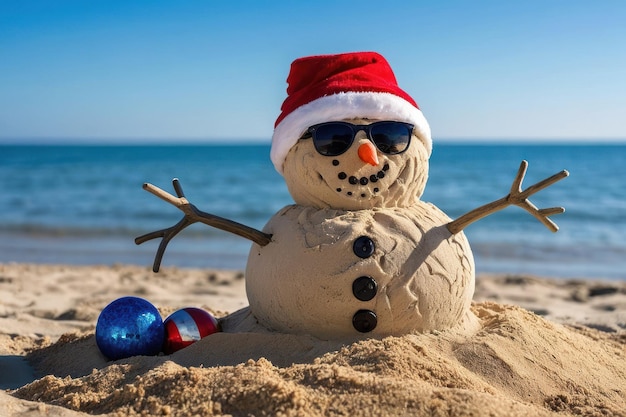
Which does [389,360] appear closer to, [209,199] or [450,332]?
[450,332]

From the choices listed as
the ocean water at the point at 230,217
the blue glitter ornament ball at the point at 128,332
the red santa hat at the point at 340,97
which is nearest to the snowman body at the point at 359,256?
the red santa hat at the point at 340,97

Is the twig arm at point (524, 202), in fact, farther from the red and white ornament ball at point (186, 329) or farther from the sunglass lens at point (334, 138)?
the red and white ornament ball at point (186, 329)

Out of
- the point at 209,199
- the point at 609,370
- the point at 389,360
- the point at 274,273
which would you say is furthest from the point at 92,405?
the point at 209,199

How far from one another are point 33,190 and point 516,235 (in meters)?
15.4

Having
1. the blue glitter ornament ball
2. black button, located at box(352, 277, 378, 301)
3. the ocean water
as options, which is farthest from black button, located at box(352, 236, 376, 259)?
the ocean water

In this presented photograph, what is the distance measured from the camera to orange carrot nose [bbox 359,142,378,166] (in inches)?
140

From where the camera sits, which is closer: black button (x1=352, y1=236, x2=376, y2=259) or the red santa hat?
black button (x1=352, y1=236, x2=376, y2=259)

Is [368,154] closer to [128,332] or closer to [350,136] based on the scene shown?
[350,136]

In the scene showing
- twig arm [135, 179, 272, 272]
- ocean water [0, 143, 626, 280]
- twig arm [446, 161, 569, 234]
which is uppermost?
twig arm [446, 161, 569, 234]

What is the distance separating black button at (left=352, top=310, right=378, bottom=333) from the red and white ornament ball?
104 centimetres

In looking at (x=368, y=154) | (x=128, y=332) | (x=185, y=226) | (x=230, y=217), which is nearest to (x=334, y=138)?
(x=368, y=154)

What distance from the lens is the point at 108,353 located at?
3.91m

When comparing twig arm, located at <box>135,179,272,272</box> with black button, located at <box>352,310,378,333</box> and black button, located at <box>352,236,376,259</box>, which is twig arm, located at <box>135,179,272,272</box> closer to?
black button, located at <box>352,236,376,259</box>

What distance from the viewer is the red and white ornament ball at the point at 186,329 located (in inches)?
156
